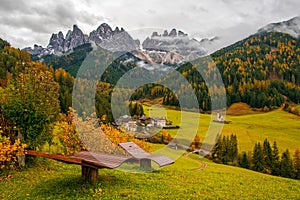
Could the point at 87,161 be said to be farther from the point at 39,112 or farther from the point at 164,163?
the point at 39,112

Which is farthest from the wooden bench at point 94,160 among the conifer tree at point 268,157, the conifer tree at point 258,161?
the conifer tree at point 268,157

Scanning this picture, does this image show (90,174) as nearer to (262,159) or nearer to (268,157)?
(262,159)

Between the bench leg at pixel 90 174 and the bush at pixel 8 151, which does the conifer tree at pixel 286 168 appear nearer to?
the bench leg at pixel 90 174

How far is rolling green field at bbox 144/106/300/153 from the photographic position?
306 feet

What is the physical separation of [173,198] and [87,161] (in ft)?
16.6

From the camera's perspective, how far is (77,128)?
26.4 m

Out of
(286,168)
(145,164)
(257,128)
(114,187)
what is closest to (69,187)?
(114,187)

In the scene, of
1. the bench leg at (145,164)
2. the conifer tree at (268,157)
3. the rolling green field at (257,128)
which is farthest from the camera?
the rolling green field at (257,128)

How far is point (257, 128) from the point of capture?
4695 inches

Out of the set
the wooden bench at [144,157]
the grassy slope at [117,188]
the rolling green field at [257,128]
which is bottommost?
the rolling green field at [257,128]

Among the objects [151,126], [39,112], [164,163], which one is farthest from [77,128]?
[151,126]

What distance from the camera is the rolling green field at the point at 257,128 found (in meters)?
93.2

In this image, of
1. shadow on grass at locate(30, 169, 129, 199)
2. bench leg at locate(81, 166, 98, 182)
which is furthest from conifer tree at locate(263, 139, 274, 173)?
bench leg at locate(81, 166, 98, 182)

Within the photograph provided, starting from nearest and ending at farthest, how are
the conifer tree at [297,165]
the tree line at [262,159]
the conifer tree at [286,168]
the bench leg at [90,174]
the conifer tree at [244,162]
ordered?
1. the bench leg at [90,174]
2. the conifer tree at [297,165]
3. the conifer tree at [286,168]
4. the tree line at [262,159]
5. the conifer tree at [244,162]
